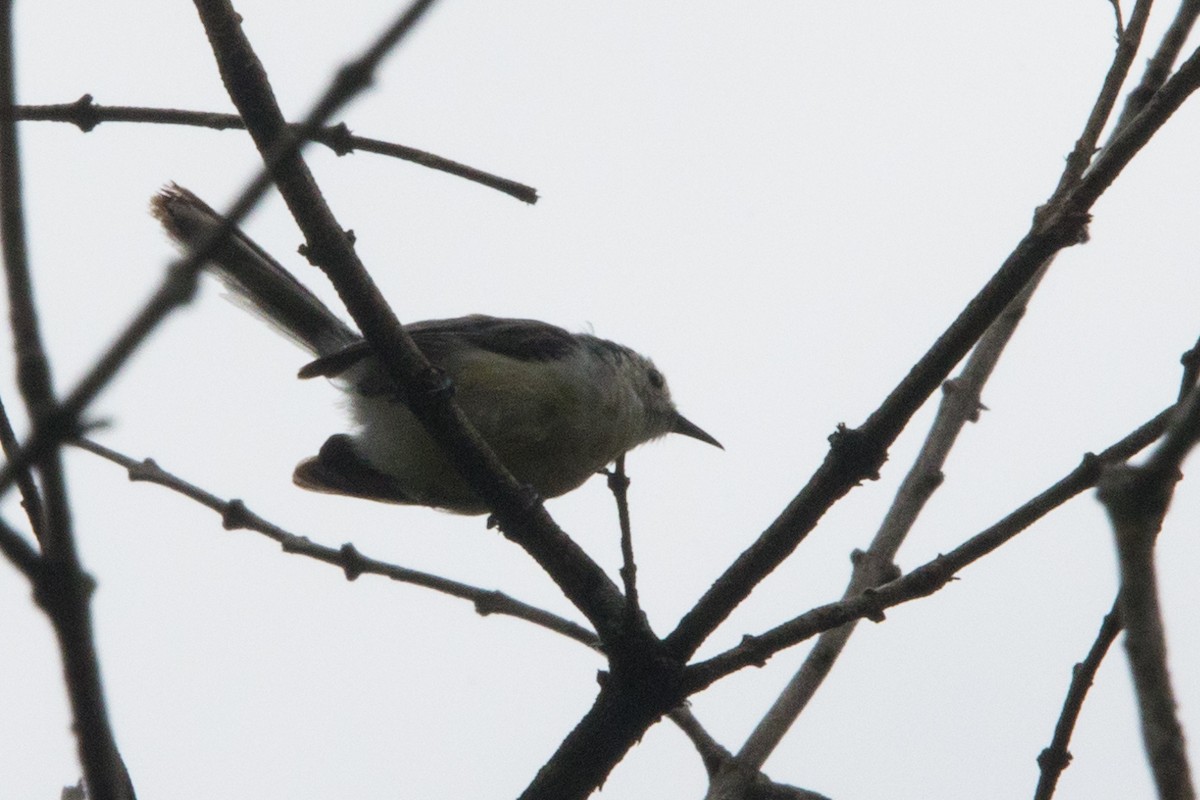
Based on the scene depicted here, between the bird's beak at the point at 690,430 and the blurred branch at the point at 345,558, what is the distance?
13.7ft

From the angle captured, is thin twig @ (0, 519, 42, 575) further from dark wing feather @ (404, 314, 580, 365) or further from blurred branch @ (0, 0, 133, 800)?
dark wing feather @ (404, 314, 580, 365)

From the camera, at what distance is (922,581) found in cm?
276

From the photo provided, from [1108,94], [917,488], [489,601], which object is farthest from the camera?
[917,488]

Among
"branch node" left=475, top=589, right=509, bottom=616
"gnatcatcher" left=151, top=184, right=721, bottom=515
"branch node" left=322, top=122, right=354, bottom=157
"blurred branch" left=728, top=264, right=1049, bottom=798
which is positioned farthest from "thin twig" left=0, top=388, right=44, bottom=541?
"gnatcatcher" left=151, top=184, right=721, bottom=515

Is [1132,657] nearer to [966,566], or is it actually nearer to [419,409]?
[966,566]

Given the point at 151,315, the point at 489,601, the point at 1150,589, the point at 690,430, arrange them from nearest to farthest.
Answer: the point at 151,315
the point at 1150,589
the point at 489,601
the point at 690,430

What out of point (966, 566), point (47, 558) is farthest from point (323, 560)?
point (47, 558)

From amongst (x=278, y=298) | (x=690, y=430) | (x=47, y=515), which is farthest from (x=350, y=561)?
(x=690, y=430)

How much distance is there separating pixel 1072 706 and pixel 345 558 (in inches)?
63.8

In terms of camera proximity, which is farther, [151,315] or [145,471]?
[145,471]

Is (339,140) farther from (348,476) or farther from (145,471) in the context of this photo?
(348,476)

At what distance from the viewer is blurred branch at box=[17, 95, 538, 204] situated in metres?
2.79

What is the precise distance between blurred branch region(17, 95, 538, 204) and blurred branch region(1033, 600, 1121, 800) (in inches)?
53.6

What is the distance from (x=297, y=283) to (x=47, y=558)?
487 cm
